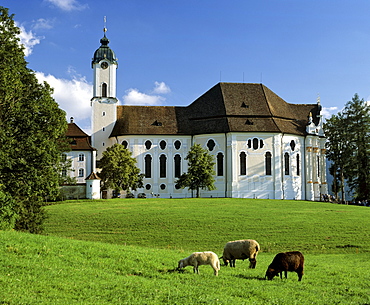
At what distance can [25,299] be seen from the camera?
937 centimetres

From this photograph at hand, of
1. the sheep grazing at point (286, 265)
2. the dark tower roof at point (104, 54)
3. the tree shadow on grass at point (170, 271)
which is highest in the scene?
the dark tower roof at point (104, 54)

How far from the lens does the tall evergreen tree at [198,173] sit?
5828 cm

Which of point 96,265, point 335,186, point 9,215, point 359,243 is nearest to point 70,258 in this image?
point 96,265

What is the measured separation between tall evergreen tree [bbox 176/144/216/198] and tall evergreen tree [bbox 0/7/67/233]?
3110 centimetres

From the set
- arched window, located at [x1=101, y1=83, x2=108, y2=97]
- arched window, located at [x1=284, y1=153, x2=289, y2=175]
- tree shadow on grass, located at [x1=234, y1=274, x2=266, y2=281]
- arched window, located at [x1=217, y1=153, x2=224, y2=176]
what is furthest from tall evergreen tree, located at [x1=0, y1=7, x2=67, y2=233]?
arched window, located at [x1=284, y1=153, x2=289, y2=175]

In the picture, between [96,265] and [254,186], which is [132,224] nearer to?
[96,265]

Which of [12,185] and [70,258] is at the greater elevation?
[12,185]

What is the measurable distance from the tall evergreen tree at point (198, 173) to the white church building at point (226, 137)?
4065 millimetres

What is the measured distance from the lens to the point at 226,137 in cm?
6353

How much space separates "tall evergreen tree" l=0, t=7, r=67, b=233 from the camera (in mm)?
26422

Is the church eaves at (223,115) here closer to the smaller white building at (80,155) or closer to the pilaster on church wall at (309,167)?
the pilaster on church wall at (309,167)

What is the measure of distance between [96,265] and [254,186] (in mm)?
50264

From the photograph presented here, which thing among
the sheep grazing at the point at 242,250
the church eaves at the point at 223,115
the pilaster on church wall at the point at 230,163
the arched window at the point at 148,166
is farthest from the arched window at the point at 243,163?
the sheep grazing at the point at 242,250

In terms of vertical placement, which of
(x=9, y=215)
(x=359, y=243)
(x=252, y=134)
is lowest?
(x=359, y=243)
